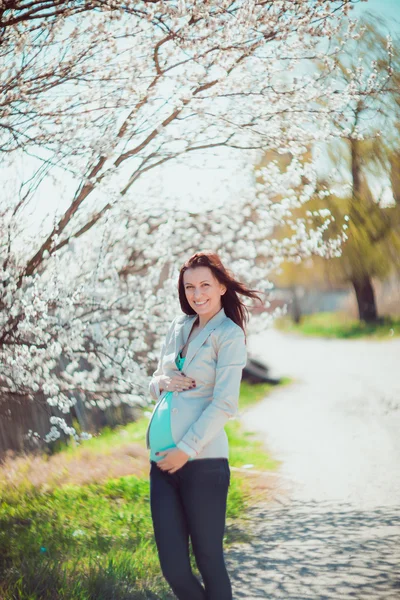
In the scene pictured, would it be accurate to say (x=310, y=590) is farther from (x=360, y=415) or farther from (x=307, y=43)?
(x=360, y=415)

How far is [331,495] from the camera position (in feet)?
15.4

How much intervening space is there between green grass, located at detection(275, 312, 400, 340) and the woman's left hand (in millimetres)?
12339

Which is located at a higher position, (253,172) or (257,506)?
(253,172)

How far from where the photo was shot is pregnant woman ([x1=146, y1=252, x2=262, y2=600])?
2145 millimetres

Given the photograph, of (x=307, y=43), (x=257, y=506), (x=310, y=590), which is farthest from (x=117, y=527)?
(x=307, y=43)

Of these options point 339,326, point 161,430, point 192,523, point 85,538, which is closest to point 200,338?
point 161,430

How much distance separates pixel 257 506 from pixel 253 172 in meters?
2.75

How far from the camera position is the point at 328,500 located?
4574 millimetres

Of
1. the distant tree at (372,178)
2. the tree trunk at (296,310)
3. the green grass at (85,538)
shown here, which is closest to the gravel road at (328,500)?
the green grass at (85,538)

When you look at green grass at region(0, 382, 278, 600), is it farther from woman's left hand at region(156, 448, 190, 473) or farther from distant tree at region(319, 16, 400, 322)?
distant tree at region(319, 16, 400, 322)

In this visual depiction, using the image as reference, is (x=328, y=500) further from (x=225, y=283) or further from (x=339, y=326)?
(x=339, y=326)

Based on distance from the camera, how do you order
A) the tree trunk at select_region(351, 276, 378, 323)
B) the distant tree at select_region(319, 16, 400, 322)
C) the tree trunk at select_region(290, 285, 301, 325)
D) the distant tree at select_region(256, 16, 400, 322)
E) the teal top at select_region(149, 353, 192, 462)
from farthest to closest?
the tree trunk at select_region(290, 285, 301, 325), the tree trunk at select_region(351, 276, 378, 323), the distant tree at select_region(319, 16, 400, 322), the distant tree at select_region(256, 16, 400, 322), the teal top at select_region(149, 353, 192, 462)

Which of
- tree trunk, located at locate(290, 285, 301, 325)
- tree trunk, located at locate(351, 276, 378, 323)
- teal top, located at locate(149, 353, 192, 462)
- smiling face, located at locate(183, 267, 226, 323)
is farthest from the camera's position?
tree trunk, located at locate(290, 285, 301, 325)

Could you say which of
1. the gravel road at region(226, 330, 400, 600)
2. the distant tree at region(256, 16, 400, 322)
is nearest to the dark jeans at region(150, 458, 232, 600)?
the gravel road at region(226, 330, 400, 600)
